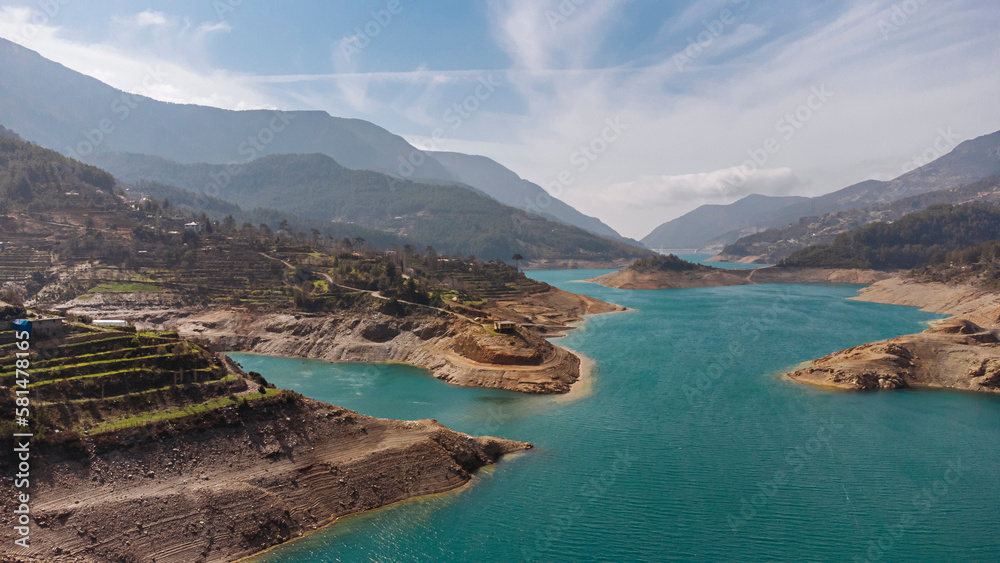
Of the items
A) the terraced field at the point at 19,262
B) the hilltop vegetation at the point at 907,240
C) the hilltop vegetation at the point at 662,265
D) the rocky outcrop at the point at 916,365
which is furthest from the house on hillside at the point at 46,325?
the hilltop vegetation at the point at 907,240

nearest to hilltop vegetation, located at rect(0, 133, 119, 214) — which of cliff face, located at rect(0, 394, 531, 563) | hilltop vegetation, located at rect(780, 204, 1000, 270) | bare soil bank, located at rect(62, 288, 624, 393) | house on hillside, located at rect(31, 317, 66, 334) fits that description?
bare soil bank, located at rect(62, 288, 624, 393)

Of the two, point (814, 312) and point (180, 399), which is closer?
point (180, 399)

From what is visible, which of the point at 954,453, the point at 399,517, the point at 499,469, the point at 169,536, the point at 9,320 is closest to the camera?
the point at 169,536

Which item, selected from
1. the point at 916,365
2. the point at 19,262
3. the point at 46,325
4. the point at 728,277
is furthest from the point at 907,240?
the point at 19,262

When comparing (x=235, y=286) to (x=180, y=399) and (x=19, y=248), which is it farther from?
(x=180, y=399)

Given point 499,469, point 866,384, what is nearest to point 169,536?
point 499,469

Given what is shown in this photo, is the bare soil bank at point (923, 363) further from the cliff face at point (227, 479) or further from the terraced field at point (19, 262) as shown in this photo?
the terraced field at point (19, 262)
